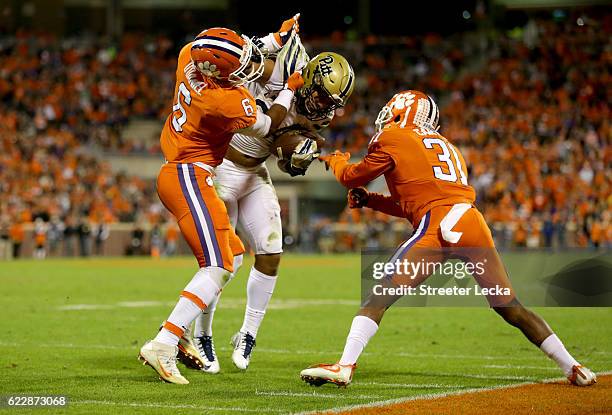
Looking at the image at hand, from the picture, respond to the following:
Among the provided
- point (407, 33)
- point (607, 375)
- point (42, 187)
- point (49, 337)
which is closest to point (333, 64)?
point (607, 375)

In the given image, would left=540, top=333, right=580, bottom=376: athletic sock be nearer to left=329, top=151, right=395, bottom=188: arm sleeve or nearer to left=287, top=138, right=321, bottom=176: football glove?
left=329, top=151, right=395, bottom=188: arm sleeve

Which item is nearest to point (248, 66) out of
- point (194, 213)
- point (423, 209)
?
point (194, 213)

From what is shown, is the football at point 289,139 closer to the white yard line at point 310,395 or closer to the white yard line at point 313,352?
the white yard line at point 313,352

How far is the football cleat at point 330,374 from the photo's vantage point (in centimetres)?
618

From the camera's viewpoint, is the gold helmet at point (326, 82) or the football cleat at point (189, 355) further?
the football cleat at point (189, 355)

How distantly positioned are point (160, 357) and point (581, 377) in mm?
2562

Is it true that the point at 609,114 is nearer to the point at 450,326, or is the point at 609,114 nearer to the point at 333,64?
the point at 450,326

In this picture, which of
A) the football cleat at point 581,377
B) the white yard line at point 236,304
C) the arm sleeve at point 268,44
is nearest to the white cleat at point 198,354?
the arm sleeve at point 268,44

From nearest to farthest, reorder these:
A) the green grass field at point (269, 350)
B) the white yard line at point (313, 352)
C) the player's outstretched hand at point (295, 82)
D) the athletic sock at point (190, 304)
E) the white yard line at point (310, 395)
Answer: the white yard line at point (310, 395) → the green grass field at point (269, 350) → the athletic sock at point (190, 304) → the player's outstretched hand at point (295, 82) → the white yard line at point (313, 352)

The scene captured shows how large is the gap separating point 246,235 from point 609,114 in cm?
2321

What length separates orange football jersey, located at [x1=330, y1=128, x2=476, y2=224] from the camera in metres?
6.63

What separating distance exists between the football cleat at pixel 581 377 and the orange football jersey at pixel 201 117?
8.25 ft

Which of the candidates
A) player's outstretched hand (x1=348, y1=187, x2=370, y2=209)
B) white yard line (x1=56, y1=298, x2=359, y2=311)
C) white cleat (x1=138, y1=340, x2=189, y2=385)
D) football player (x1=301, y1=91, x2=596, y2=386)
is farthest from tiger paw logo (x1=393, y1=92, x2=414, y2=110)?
white yard line (x1=56, y1=298, x2=359, y2=311)

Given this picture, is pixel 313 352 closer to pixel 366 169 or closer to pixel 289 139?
pixel 289 139
